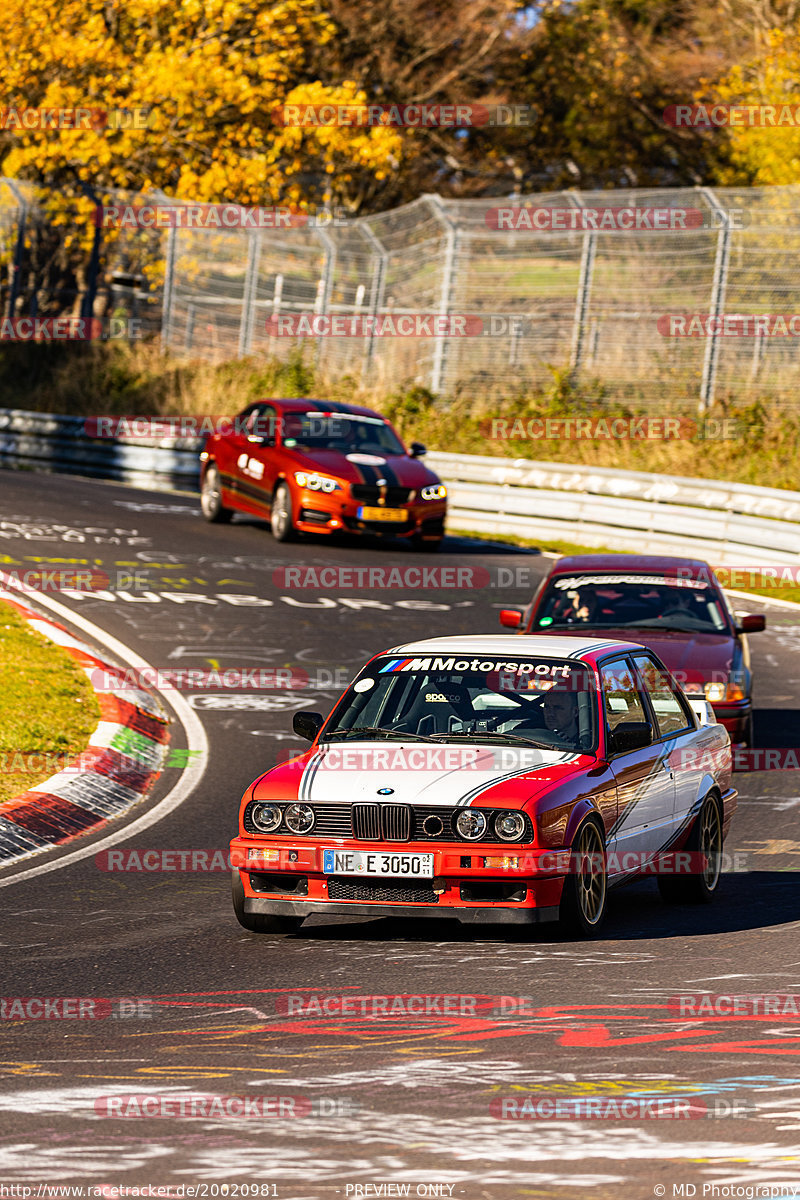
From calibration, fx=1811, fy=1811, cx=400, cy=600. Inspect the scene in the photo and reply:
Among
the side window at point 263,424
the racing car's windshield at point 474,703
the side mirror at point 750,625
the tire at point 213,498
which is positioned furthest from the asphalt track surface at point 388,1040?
the tire at point 213,498

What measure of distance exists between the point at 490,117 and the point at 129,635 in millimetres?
38672

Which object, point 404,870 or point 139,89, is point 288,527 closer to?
point 404,870

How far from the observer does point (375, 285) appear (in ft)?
116

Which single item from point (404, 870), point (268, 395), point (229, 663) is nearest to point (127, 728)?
point (229, 663)

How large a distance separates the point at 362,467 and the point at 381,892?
15.9m

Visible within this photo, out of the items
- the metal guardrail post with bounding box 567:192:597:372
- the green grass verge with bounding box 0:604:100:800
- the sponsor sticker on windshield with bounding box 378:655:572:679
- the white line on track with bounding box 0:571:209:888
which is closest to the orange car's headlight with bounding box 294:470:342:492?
the white line on track with bounding box 0:571:209:888

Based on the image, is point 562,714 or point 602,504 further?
point 602,504

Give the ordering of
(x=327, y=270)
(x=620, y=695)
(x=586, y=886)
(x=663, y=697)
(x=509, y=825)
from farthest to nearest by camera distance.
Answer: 1. (x=327, y=270)
2. (x=663, y=697)
3. (x=620, y=695)
4. (x=586, y=886)
5. (x=509, y=825)

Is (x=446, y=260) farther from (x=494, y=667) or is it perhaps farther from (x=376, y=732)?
(x=376, y=732)

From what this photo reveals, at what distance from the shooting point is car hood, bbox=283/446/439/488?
2352cm

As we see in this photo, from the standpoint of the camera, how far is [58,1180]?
4.87m

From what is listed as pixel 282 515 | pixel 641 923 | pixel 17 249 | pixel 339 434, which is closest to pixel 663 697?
pixel 641 923

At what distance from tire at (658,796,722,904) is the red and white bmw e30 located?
10 millimetres

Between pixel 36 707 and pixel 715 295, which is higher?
pixel 715 295
